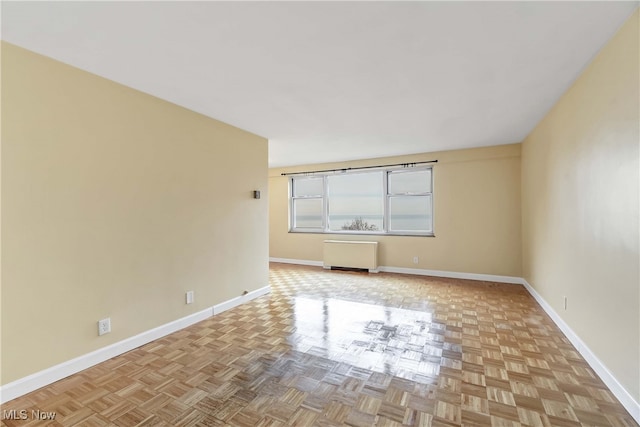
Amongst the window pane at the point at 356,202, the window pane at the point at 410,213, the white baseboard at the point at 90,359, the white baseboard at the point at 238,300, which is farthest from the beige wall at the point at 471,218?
the white baseboard at the point at 90,359

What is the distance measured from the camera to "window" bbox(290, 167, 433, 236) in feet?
18.8

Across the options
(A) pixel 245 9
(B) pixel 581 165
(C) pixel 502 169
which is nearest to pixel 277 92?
(A) pixel 245 9

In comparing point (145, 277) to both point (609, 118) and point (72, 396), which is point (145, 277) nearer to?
point (72, 396)

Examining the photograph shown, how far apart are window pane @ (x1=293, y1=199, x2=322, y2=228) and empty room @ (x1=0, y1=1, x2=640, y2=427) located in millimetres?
2944

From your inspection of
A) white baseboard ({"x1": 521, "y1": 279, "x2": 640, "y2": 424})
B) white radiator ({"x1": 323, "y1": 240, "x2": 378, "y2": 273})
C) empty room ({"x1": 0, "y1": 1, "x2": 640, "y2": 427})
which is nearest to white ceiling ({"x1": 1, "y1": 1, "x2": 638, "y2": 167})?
empty room ({"x1": 0, "y1": 1, "x2": 640, "y2": 427})

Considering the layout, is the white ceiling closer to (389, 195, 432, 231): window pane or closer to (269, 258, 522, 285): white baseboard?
(389, 195, 432, 231): window pane

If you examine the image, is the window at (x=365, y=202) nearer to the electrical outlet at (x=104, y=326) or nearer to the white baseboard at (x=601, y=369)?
the white baseboard at (x=601, y=369)

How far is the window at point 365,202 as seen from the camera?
5.73 meters

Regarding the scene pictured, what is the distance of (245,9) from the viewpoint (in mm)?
1620

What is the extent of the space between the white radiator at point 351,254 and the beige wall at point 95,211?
2.96 metres

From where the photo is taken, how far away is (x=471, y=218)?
519 centimetres

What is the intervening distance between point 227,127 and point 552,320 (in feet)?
14.2

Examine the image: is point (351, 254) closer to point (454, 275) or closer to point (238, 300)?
point (454, 275)

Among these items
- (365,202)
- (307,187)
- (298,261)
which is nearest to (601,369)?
(365,202)
